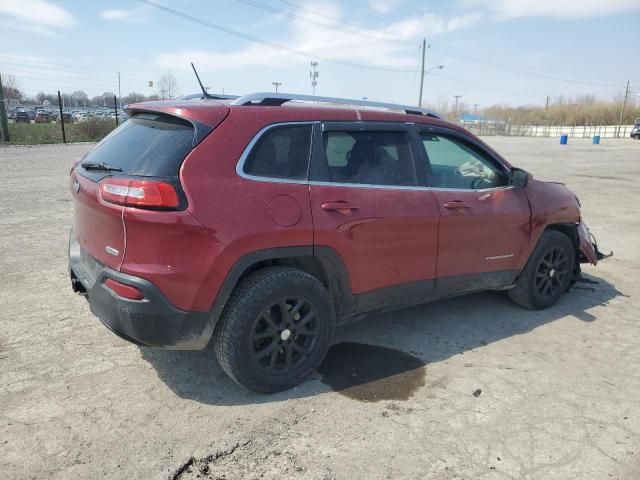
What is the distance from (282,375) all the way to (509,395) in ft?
Result: 4.88

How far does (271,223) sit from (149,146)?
869 mm

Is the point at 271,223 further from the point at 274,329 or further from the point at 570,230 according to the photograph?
the point at 570,230

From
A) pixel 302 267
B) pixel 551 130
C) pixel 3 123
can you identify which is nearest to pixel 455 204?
pixel 302 267

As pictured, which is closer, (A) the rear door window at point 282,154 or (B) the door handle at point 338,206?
(A) the rear door window at point 282,154

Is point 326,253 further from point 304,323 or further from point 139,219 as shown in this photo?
point 139,219

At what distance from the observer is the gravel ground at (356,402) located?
8.46 feet

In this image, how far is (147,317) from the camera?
2.77 meters

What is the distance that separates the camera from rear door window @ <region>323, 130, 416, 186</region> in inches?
132

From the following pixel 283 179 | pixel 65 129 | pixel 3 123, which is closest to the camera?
pixel 283 179

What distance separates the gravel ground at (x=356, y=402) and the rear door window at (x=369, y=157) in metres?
1.34

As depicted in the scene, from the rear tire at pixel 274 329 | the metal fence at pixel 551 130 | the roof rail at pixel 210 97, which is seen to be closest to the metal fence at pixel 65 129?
the roof rail at pixel 210 97

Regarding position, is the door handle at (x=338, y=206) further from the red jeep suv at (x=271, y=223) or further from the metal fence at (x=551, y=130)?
the metal fence at (x=551, y=130)

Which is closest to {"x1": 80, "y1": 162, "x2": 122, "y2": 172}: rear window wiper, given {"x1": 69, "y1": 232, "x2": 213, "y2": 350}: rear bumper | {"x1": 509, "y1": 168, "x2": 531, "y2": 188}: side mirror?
{"x1": 69, "y1": 232, "x2": 213, "y2": 350}: rear bumper

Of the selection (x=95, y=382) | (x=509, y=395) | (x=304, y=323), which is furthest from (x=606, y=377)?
(x=95, y=382)
